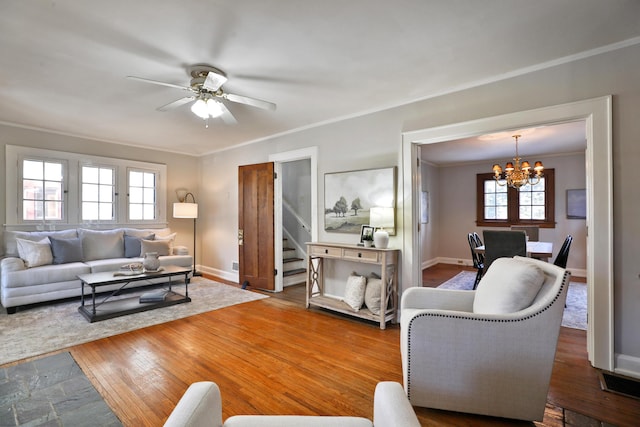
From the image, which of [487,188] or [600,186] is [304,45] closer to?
[600,186]

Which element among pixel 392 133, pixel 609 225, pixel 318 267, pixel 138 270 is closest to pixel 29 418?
pixel 138 270

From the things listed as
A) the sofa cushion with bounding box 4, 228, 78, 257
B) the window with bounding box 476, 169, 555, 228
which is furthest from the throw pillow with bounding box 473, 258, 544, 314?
the sofa cushion with bounding box 4, 228, 78, 257

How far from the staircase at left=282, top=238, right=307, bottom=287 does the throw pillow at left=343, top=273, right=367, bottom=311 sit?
183 centimetres

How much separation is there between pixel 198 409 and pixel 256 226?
13.9 feet

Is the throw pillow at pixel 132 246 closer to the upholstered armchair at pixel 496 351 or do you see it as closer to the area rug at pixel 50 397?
the area rug at pixel 50 397

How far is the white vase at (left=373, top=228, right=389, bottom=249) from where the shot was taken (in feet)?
11.2

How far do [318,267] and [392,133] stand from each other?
199cm

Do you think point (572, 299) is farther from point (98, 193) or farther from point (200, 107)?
point (98, 193)

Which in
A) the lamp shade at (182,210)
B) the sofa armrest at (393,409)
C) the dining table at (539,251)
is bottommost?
the sofa armrest at (393,409)

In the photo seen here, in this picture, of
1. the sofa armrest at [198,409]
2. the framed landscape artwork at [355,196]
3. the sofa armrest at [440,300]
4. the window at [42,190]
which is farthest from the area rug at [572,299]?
the window at [42,190]

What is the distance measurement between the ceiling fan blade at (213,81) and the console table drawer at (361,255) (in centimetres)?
220

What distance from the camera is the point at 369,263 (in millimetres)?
3584

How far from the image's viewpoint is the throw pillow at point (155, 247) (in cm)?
505

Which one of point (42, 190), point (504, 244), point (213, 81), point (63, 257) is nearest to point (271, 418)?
→ point (213, 81)
